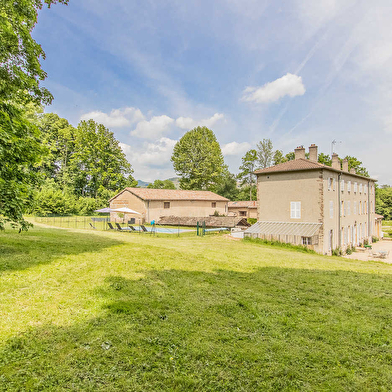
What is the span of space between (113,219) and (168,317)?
34.8 m

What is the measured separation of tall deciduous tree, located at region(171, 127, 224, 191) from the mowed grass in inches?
1880

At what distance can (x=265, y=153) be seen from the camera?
2233 inches

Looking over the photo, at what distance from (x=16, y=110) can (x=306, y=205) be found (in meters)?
22.6

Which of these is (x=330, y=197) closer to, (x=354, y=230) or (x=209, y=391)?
(x=354, y=230)

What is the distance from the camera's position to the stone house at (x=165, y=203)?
36.0 meters

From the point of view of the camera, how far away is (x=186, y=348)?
156 inches

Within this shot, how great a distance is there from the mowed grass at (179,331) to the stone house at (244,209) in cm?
3782

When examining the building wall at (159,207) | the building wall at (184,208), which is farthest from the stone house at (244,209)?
the building wall at (159,207)

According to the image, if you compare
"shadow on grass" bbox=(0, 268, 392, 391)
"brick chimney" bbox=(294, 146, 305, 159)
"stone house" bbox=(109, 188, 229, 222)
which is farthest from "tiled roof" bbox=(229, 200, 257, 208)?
"shadow on grass" bbox=(0, 268, 392, 391)

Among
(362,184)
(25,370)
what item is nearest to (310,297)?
(25,370)

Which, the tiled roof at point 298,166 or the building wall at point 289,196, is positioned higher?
the tiled roof at point 298,166

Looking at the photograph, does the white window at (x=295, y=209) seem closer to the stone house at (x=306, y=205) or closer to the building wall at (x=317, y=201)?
the stone house at (x=306, y=205)

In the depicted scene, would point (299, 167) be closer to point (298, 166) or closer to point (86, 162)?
point (298, 166)

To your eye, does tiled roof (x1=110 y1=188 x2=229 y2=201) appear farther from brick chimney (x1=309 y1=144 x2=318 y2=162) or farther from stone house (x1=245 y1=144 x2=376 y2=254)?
brick chimney (x1=309 y1=144 x2=318 y2=162)
